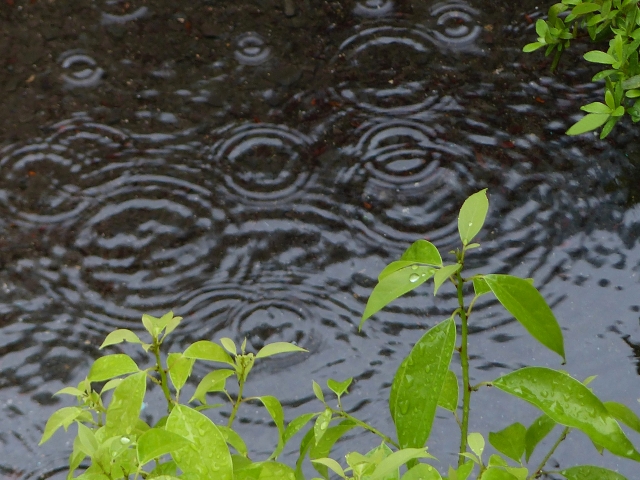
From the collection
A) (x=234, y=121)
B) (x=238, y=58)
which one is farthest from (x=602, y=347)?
(x=238, y=58)

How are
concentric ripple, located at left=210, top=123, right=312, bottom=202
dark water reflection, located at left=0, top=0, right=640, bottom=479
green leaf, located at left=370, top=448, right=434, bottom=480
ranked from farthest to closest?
concentric ripple, located at left=210, top=123, right=312, bottom=202 → dark water reflection, located at left=0, top=0, right=640, bottom=479 → green leaf, located at left=370, top=448, right=434, bottom=480

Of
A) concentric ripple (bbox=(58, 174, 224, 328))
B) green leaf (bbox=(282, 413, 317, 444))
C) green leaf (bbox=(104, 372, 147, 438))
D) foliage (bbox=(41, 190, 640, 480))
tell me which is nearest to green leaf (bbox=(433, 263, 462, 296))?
foliage (bbox=(41, 190, 640, 480))

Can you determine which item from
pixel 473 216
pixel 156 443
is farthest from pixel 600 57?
pixel 156 443

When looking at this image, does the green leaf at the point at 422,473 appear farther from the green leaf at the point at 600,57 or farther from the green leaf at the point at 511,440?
the green leaf at the point at 600,57

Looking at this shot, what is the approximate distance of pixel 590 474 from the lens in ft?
3.79

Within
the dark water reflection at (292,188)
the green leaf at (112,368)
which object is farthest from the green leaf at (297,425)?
the dark water reflection at (292,188)

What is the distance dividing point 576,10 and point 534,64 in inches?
34.8

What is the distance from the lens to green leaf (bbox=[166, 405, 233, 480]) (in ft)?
3.17

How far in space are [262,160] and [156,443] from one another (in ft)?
5.64

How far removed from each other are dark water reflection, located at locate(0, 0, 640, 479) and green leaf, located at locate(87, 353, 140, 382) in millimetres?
823

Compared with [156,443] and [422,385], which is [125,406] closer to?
[156,443]

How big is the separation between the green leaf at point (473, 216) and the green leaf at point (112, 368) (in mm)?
499

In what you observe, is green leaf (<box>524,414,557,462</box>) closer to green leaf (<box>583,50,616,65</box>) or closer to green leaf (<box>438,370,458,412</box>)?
green leaf (<box>438,370,458,412</box>)

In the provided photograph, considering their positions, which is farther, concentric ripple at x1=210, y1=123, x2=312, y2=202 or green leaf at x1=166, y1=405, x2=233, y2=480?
concentric ripple at x1=210, y1=123, x2=312, y2=202
